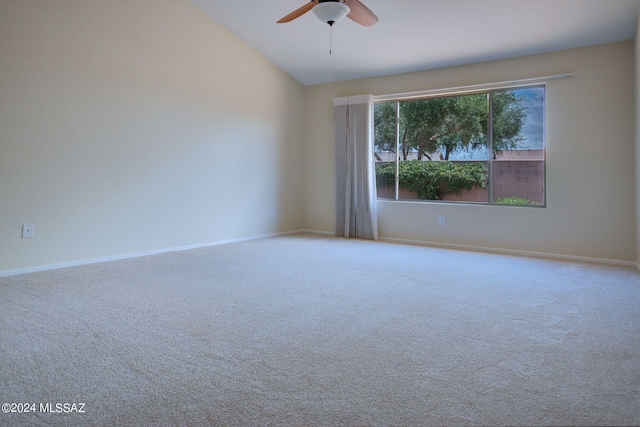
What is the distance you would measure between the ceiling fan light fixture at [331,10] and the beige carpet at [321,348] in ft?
7.12

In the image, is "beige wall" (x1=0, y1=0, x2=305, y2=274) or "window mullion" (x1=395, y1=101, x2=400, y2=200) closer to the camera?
"beige wall" (x1=0, y1=0, x2=305, y2=274)

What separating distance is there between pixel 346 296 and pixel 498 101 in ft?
11.7

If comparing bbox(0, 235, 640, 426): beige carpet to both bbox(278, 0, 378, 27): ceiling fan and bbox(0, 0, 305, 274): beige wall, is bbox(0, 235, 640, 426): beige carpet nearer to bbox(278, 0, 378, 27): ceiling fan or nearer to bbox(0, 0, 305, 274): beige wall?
bbox(0, 0, 305, 274): beige wall

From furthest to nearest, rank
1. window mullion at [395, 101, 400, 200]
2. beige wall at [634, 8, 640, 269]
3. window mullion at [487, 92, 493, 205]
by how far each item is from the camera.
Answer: window mullion at [395, 101, 400, 200], window mullion at [487, 92, 493, 205], beige wall at [634, 8, 640, 269]

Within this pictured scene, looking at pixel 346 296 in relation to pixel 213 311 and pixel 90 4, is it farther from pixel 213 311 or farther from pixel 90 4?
pixel 90 4

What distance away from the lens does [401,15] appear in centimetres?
418

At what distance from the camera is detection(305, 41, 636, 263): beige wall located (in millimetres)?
4129

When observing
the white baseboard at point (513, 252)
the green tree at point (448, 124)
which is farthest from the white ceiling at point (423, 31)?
the white baseboard at point (513, 252)

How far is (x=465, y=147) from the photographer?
518 cm

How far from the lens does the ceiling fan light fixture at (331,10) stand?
3.04m

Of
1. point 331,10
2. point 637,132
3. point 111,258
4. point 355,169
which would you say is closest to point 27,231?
point 111,258

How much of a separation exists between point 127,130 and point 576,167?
4991mm

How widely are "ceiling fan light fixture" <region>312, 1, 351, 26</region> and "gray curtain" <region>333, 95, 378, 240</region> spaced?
2.65m

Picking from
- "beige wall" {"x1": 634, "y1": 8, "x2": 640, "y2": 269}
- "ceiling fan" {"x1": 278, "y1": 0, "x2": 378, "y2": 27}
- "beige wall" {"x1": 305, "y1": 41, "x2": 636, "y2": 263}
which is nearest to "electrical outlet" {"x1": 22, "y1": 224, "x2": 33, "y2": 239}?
"ceiling fan" {"x1": 278, "y1": 0, "x2": 378, "y2": 27}
